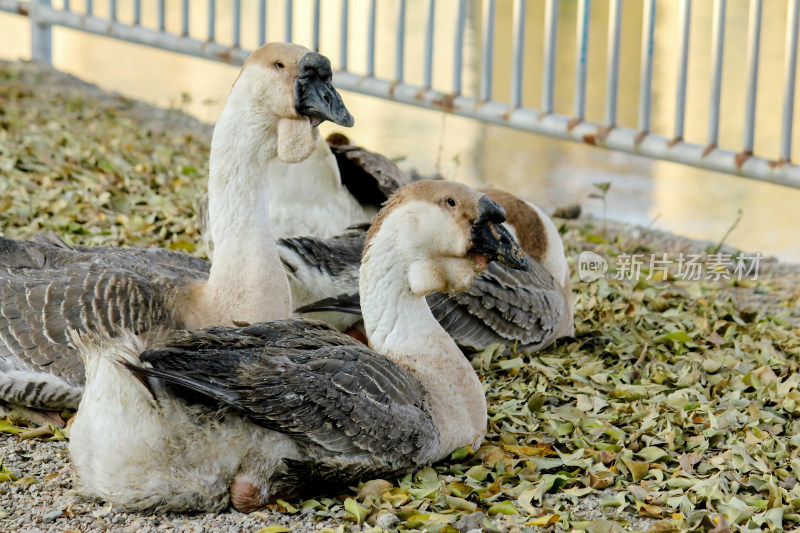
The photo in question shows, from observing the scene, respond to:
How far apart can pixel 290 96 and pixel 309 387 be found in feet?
3.93

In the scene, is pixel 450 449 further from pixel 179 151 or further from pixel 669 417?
pixel 179 151

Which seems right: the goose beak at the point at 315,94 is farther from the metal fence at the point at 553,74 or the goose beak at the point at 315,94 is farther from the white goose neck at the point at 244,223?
the metal fence at the point at 553,74

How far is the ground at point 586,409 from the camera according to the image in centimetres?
317

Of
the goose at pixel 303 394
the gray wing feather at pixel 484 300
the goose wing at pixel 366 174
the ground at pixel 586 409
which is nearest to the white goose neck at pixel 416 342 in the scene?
the goose at pixel 303 394

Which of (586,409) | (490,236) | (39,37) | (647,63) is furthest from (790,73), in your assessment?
(39,37)

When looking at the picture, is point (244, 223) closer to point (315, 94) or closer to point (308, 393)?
point (315, 94)

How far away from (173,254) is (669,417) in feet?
7.29

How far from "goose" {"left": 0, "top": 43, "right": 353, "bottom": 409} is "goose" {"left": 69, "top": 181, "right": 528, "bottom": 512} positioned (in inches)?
11.1

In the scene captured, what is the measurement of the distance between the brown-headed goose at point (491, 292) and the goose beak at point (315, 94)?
2.46 feet

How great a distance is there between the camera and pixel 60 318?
372 cm

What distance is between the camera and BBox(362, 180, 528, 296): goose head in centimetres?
341

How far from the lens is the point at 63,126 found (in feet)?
25.6

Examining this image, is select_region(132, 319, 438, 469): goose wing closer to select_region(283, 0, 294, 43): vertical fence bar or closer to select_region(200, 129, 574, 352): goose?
select_region(200, 129, 574, 352): goose

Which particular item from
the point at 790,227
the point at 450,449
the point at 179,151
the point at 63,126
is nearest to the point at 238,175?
the point at 450,449
